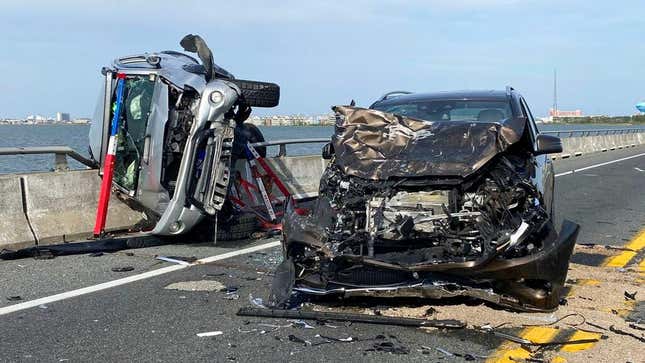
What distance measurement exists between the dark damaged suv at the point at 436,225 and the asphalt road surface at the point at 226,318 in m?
0.27

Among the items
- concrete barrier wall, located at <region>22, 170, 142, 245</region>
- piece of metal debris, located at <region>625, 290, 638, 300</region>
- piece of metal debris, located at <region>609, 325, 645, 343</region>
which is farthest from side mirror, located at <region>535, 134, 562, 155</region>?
concrete barrier wall, located at <region>22, 170, 142, 245</region>

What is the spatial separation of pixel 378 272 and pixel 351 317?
38cm

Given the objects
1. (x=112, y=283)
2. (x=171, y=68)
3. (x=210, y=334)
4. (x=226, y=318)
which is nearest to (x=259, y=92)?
(x=171, y=68)

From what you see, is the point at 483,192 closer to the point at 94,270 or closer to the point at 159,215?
the point at 94,270

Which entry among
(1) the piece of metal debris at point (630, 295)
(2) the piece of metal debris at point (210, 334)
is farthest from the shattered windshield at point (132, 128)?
(1) the piece of metal debris at point (630, 295)

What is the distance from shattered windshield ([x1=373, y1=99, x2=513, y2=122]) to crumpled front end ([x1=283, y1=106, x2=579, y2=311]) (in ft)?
5.86

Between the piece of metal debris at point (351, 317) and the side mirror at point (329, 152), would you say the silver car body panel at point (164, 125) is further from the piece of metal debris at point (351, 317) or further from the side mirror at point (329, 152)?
the piece of metal debris at point (351, 317)

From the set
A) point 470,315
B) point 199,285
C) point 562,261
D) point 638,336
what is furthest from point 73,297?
point 638,336

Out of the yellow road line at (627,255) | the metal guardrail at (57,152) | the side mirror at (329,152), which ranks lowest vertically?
the yellow road line at (627,255)

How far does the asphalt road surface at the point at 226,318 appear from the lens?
4.36m

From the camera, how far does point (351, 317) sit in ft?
16.5

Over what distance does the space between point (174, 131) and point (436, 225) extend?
403cm

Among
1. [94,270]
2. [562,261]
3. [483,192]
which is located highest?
[483,192]

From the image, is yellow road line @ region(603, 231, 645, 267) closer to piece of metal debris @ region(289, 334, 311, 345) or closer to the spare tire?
piece of metal debris @ region(289, 334, 311, 345)
